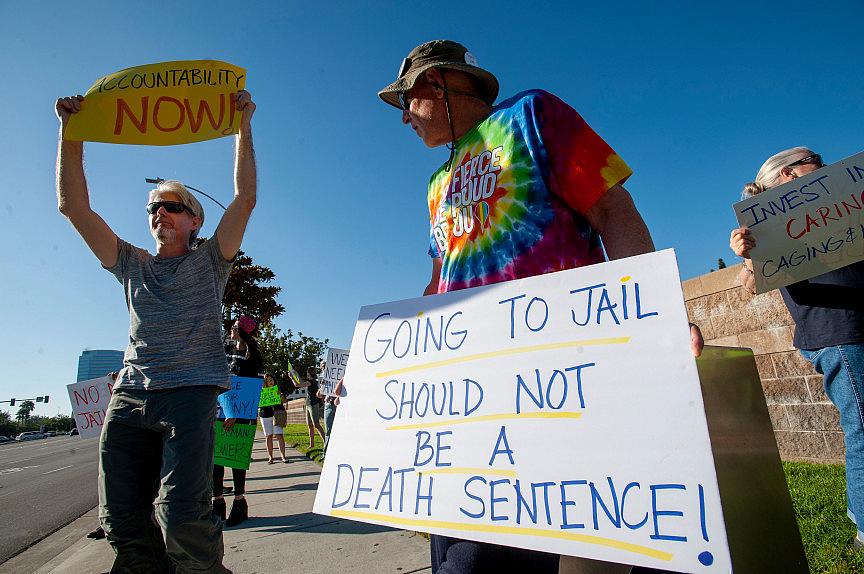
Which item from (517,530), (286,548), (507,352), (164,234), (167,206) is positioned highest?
(167,206)

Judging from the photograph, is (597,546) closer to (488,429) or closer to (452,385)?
(488,429)

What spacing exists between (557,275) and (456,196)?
0.53 meters

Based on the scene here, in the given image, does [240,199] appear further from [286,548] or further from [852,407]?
[852,407]

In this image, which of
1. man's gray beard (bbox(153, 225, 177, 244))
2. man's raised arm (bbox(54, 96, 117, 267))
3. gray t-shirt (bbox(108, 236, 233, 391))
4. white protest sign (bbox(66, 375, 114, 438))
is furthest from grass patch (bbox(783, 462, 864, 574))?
white protest sign (bbox(66, 375, 114, 438))

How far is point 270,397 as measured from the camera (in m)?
7.79

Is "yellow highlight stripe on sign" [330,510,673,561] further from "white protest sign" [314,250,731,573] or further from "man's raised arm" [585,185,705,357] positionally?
"man's raised arm" [585,185,705,357]

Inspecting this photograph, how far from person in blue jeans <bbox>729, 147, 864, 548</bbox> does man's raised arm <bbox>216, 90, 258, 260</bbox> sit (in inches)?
82.2

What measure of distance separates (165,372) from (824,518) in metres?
3.22

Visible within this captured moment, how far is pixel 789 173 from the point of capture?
236 cm

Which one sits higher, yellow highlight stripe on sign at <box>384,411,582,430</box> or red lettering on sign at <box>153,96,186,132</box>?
red lettering on sign at <box>153,96,186,132</box>

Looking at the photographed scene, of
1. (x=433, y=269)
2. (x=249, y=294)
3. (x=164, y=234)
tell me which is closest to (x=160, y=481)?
(x=164, y=234)

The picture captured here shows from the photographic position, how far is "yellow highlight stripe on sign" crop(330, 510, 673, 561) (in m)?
0.82

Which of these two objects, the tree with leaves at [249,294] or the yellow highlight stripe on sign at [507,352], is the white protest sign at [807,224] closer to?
the yellow highlight stripe on sign at [507,352]

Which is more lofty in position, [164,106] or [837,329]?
[164,106]
